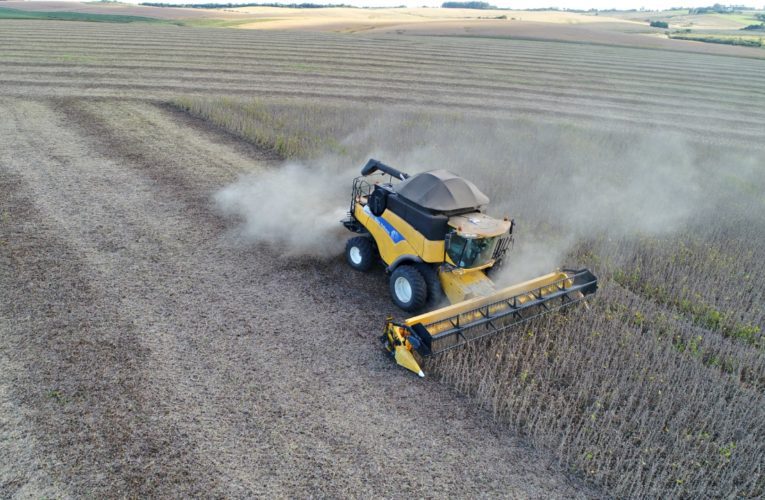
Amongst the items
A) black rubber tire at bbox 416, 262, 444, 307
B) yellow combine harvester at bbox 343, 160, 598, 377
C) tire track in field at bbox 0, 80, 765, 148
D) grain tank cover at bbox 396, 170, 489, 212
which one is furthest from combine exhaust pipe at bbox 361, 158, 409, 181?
tire track in field at bbox 0, 80, 765, 148

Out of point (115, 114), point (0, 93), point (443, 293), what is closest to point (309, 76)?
point (115, 114)

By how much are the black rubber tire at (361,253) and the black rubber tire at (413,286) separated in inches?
44.3

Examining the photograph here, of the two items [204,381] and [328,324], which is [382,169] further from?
[204,381]

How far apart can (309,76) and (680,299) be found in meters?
24.3

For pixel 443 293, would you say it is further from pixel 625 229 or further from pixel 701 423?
pixel 625 229

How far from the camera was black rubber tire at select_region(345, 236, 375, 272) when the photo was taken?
8.76 metres

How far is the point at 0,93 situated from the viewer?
20.1 m

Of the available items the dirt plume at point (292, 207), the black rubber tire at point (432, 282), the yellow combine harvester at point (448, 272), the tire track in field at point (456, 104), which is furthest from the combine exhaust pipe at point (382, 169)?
the tire track in field at point (456, 104)

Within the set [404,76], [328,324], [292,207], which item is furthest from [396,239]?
[404,76]

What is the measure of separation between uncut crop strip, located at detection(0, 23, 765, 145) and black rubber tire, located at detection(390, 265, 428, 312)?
1700cm

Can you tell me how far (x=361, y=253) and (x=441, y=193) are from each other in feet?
7.17

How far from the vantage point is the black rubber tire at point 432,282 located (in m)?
7.45

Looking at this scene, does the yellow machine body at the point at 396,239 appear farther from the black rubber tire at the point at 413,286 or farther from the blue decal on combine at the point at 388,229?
the black rubber tire at the point at 413,286

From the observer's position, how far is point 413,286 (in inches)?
289
